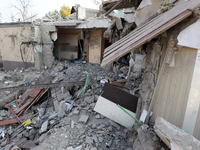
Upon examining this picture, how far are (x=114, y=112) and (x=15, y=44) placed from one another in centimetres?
1010

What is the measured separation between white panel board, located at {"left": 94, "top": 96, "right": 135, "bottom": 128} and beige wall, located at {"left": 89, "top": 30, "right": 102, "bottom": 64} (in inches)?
284

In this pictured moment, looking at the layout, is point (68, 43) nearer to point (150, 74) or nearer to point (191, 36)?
point (150, 74)

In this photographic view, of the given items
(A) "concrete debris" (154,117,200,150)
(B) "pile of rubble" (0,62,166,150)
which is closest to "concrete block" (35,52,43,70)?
(B) "pile of rubble" (0,62,166,150)

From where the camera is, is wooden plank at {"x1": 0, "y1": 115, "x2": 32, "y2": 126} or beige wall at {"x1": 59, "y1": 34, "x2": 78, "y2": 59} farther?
beige wall at {"x1": 59, "y1": 34, "x2": 78, "y2": 59}

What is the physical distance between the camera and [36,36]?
31.1 feet

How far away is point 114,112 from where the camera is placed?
3.89 meters

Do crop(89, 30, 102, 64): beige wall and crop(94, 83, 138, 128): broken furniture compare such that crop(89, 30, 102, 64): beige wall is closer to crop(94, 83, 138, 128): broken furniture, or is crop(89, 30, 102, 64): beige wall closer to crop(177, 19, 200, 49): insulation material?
crop(94, 83, 138, 128): broken furniture

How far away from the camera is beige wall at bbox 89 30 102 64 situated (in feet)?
35.0

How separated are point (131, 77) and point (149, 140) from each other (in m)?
3.13

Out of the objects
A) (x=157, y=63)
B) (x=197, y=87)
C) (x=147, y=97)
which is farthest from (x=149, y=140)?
(x=157, y=63)

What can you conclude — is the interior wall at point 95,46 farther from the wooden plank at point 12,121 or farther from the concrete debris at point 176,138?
the concrete debris at point 176,138

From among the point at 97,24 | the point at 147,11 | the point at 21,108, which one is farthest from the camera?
the point at 97,24

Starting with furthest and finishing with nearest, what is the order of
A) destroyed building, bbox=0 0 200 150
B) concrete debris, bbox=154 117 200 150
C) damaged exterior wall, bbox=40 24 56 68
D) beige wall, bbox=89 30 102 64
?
1. beige wall, bbox=89 30 102 64
2. damaged exterior wall, bbox=40 24 56 68
3. destroyed building, bbox=0 0 200 150
4. concrete debris, bbox=154 117 200 150

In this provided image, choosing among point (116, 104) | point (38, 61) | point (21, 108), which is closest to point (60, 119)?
point (116, 104)
